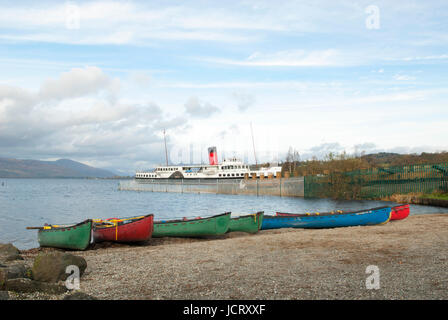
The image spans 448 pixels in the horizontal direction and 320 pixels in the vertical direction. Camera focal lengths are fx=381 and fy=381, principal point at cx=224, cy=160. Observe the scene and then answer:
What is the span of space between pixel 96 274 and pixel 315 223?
13.2 meters

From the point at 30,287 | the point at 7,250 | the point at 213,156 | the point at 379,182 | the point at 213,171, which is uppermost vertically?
the point at 213,156

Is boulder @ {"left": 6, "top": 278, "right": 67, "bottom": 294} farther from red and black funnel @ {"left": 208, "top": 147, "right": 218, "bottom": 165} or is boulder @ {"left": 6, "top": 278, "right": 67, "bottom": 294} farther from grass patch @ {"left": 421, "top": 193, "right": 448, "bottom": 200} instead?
red and black funnel @ {"left": 208, "top": 147, "right": 218, "bottom": 165}

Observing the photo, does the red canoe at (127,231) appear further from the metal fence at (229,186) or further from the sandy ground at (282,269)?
the metal fence at (229,186)

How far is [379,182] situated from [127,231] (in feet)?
104

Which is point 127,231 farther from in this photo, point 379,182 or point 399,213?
point 379,182

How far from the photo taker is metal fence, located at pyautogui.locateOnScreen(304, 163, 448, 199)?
117ft

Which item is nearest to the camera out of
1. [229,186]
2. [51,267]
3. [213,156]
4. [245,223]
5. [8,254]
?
[51,267]

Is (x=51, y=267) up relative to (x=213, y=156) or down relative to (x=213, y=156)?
down

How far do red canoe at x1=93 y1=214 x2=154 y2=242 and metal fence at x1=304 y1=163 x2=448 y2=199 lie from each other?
29.3 metres

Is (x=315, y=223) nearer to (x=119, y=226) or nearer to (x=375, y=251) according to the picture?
(x=375, y=251)

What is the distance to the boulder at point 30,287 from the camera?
7.93 m

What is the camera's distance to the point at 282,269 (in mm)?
10023

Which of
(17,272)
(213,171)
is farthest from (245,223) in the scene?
(213,171)

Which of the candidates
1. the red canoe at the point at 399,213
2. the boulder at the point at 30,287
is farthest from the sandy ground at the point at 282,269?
the red canoe at the point at 399,213
